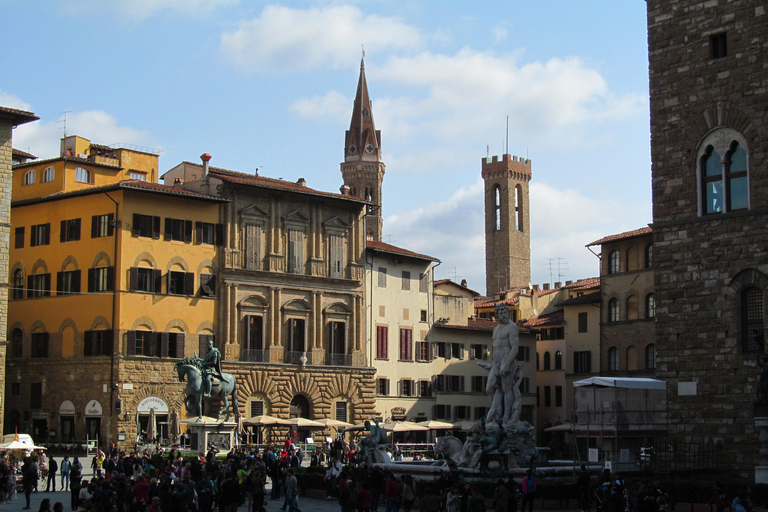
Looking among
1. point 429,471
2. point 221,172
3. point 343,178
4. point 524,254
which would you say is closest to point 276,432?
point 221,172

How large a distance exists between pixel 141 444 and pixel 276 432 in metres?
9.09

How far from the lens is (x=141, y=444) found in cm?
4362

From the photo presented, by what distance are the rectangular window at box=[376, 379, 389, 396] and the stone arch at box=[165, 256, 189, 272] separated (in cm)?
1260

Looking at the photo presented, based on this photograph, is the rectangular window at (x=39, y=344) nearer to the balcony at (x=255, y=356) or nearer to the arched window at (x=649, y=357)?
the balcony at (x=255, y=356)

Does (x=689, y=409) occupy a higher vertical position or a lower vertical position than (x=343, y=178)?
lower

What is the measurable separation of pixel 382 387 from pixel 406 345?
2.92 m

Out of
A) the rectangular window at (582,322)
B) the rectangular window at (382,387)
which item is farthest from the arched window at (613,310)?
the rectangular window at (382,387)

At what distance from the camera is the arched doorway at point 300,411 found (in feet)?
173

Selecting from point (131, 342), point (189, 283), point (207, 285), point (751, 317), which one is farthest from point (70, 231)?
point (751, 317)

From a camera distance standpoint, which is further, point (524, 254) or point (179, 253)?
point (524, 254)

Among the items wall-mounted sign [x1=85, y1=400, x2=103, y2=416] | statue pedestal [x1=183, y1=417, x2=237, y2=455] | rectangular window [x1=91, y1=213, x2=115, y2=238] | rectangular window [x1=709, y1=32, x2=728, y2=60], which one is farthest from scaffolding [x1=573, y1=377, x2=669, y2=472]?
rectangular window [x1=91, y1=213, x2=115, y2=238]

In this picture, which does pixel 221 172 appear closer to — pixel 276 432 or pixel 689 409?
pixel 276 432

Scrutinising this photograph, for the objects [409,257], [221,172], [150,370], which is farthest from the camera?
[409,257]

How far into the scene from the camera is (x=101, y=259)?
48.9m
